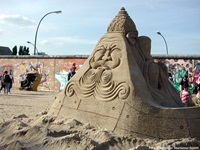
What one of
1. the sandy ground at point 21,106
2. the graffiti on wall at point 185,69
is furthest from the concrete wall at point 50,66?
the sandy ground at point 21,106

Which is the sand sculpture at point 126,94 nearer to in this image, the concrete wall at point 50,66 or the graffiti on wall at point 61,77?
the concrete wall at point 50,66

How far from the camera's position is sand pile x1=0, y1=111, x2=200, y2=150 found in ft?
11.5

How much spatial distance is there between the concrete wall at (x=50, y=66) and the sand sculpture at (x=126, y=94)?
9.74 meters

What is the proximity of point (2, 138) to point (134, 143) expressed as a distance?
5.80ft

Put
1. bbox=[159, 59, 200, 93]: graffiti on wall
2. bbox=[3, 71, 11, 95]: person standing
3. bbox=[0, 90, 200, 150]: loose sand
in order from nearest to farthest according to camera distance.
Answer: bbox=[0, 90, 200, 150]: loose sand, bbox=[159, 59, 200, 93]: graffiti on wall, bbox=[3, 71, 11, 95]: person standing

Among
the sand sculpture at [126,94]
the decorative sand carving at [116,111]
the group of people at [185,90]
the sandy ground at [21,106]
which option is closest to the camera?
the decorative sand carving at [116,111]

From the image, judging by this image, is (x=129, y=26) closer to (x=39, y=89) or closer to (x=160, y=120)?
(x=160, y=120)

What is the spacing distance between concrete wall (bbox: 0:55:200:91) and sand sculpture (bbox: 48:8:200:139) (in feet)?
32.0

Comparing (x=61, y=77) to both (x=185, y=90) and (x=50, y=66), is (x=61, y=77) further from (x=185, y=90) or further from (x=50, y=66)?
(x=185, y=90)

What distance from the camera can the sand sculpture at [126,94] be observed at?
12.9 feet

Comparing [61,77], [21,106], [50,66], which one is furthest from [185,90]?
[50,66]

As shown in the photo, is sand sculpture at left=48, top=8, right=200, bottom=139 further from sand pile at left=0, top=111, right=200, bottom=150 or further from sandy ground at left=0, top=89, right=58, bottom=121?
sandy ground at left=0, top=89, right=58, bottom=121

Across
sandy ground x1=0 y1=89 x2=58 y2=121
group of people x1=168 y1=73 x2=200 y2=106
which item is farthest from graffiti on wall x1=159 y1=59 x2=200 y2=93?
sandy ground x1=0 y1=89 x2=58 y2=121

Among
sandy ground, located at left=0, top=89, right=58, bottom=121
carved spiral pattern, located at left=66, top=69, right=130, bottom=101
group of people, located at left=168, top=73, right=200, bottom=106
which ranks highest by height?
carved spiral pattern, located at left=66, top=69, right=130, bottom=101
